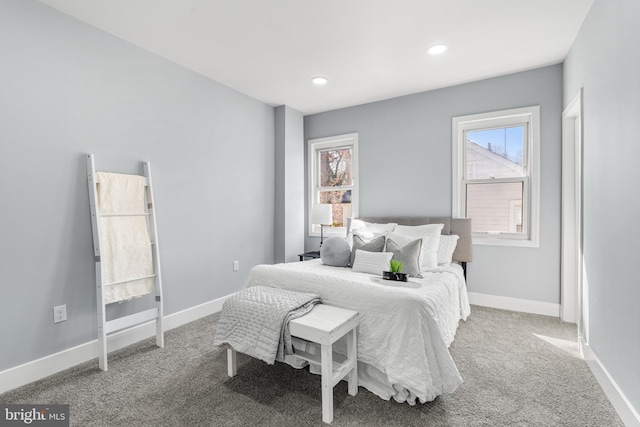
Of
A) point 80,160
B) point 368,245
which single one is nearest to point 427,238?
point 368,245

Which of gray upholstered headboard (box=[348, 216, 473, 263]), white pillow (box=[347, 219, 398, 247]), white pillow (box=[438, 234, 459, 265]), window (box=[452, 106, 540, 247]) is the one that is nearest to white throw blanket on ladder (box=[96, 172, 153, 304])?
white pillow (box=[347, 219, 398, 247])

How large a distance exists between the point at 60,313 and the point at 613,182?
387cm

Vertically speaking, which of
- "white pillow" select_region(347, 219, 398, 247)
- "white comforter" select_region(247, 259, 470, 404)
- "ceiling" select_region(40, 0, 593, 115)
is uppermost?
"ceiling" select_region(40, 0, 593, 115)

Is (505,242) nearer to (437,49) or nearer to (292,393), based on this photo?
(437,49)

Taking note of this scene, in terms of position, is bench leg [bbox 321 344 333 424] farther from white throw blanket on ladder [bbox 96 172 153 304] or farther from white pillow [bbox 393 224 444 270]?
white throw blanket on ladder [bbox 96 172 153 304]

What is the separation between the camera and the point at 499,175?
350 cm

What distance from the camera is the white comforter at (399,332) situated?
173 centimetres

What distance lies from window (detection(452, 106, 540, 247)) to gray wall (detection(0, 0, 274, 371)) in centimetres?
286

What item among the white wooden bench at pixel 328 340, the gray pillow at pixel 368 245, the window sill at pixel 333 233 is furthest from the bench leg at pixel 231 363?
the window sill at pixel 333 233

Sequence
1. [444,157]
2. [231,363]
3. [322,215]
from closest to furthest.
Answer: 1. [231,363]
2. [444,157]
3. [322,215]

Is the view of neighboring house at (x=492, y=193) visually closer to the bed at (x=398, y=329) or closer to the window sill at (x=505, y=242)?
the window sill at (x=505, y=242)

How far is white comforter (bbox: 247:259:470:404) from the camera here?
1734 mm

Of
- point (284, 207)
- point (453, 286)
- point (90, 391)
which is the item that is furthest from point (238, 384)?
point (284, 207)

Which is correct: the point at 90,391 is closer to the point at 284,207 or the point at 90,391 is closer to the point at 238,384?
the point at 238,384
